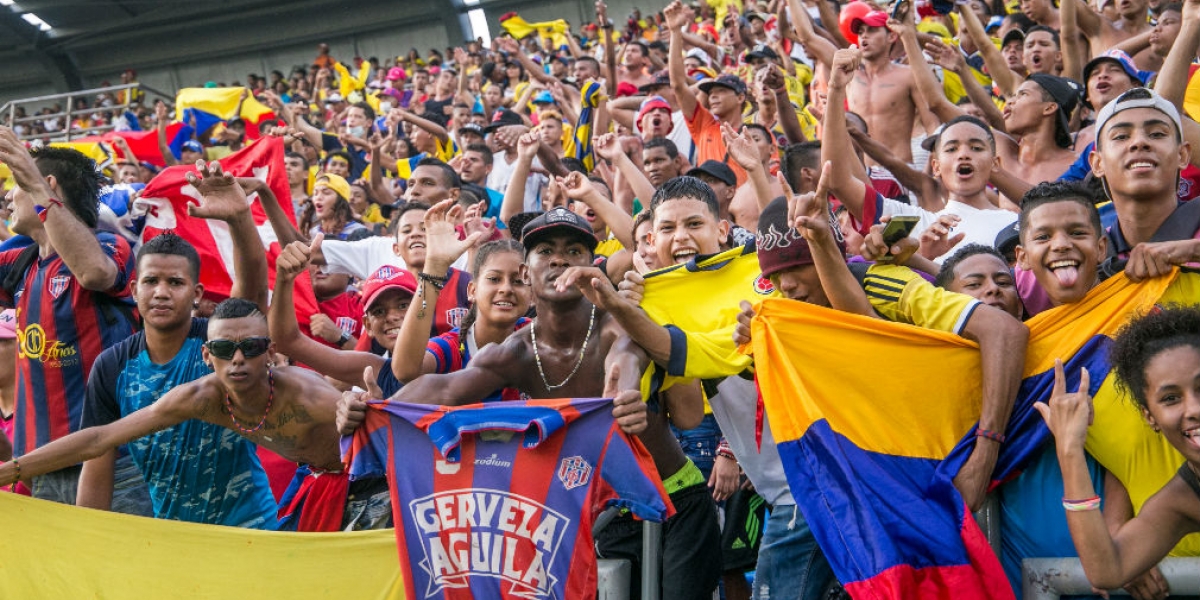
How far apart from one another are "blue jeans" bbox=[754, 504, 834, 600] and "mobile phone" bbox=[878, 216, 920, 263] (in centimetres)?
101

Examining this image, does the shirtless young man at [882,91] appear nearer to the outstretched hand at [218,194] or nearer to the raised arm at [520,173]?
the raised arm at [520,173]

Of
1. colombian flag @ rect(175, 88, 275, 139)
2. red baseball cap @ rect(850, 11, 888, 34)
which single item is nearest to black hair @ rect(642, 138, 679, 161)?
red baseball cap @ rect(850, 11, 888, 34)

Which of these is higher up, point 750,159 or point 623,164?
point 623,164

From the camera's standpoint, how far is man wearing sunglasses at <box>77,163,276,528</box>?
4.94 m

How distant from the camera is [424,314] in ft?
14.9

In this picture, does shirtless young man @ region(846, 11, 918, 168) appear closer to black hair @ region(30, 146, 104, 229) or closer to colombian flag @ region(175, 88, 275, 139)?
black hair @ region(30, 146, 104, 229)

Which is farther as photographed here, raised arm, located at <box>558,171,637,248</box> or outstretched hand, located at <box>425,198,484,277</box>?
raised arm, located at <box>558,171,637,248</box>

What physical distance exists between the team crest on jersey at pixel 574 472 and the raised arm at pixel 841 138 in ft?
6.64

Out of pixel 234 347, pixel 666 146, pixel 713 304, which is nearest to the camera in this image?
pixel 713 304

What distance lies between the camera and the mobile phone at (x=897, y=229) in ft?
12.2

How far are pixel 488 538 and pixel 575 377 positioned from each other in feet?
2.63

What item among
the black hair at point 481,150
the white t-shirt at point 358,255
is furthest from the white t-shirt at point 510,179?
the white t-shirt at point 358,255

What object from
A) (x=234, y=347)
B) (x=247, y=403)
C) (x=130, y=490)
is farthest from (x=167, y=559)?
(x=130, y=490)

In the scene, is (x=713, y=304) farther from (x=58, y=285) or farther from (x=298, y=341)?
(x=58, y=285)
